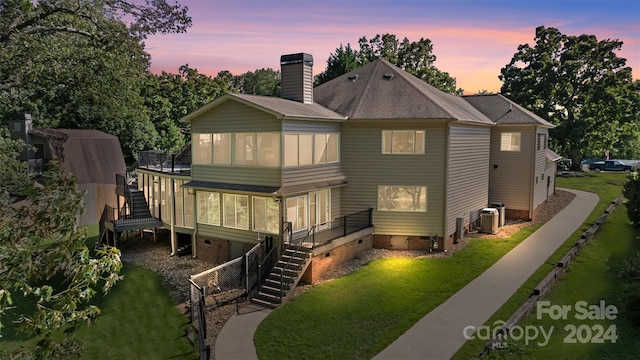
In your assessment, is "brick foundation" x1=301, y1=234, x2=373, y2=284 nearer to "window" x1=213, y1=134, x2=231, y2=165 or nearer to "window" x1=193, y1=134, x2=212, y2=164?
"window" x1=213, y1=134, x2=231, y2=165

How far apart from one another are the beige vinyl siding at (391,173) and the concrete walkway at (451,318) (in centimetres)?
395

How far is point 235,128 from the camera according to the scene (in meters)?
19.2

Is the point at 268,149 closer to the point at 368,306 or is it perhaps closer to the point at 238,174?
the point at 238,174

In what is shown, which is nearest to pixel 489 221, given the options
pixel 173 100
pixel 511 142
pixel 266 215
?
pixel 511 142

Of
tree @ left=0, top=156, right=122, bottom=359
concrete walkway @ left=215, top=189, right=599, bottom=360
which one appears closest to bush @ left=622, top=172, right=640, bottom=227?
concrete walkway @ left=215, top=189, right=599, bottom=360

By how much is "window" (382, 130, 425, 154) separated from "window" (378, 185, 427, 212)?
176 cm

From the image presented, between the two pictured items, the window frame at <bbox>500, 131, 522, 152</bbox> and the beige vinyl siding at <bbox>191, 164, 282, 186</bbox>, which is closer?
the beige vinyl siding at <bbox>191, 164, 282, 186</bbox>

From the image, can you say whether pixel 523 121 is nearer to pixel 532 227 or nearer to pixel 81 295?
pixel 532 227

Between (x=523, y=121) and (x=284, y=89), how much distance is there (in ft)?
49.6

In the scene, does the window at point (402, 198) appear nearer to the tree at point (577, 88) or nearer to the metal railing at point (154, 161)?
the metal railing at point (154, 161)

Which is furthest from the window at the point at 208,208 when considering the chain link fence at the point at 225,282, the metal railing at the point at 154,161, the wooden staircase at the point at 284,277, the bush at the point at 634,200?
the bush at the point at 634,200


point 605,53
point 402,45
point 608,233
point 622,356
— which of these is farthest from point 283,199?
point 605,53

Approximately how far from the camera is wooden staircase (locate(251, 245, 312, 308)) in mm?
15547

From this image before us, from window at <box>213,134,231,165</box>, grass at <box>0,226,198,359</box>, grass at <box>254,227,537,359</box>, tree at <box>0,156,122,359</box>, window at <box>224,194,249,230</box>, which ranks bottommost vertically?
grass at <box>0,226,198,359</box>
